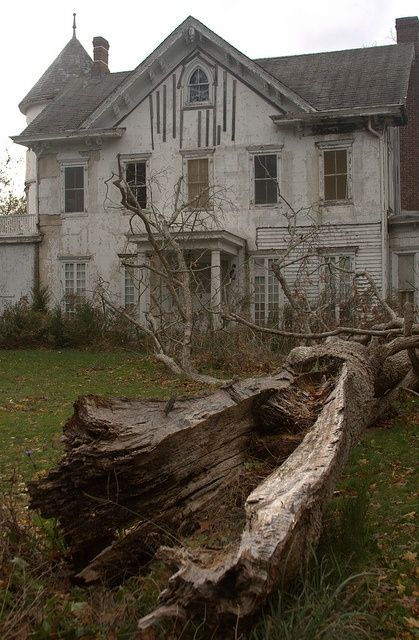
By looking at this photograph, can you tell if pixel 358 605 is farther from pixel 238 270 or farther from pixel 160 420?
pixel 238 270

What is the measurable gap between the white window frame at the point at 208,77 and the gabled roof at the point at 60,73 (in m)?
9.51

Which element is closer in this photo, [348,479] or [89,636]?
[89,636]

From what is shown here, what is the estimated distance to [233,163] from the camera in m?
22.3

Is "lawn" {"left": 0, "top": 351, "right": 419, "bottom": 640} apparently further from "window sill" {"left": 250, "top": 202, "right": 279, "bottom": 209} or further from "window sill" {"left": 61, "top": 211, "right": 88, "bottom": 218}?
"window sill" {"left": 61, "top": 211, "right": 88, "bottom": 218}

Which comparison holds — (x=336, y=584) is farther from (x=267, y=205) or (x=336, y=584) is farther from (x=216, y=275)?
(x=267, y=205)

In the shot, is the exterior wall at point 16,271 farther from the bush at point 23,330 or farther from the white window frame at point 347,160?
the white window frame at point 347,160

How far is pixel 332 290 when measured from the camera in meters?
19.5

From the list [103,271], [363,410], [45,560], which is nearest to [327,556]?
[45,560]

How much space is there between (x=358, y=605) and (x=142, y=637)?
136cm

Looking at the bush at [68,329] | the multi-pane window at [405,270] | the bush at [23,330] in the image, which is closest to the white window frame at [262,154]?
the multi-pane window at [405,270]

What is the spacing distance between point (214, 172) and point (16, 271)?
677 cm

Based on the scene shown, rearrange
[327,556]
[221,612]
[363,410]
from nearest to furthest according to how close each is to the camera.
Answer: [221,612] → [327,556] → [363,410]

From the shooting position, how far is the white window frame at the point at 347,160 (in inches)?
843

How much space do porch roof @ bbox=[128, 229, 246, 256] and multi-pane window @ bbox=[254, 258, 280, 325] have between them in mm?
1387
